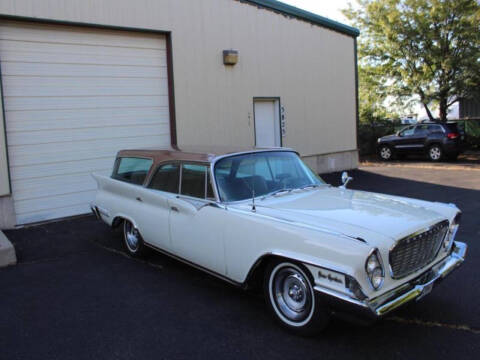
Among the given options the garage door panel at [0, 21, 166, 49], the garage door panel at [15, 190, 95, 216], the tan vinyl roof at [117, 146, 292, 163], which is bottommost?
the garage door panel at [15, 190, 95, 216]

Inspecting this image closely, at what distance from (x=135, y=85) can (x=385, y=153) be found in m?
13.4

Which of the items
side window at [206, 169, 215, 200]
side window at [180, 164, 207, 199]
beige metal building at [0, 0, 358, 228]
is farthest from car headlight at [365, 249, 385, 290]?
beige metal building at [0, 0, 358, 228]

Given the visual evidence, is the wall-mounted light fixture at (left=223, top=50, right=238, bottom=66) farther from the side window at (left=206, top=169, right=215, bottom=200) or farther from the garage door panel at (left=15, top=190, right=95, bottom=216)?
the side window at (left=206, top=169, right=215, bottom=200)

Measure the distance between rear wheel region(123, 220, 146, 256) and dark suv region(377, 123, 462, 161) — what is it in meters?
14.9

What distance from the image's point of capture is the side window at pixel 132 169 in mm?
5486

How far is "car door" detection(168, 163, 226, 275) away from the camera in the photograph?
13.6 ft

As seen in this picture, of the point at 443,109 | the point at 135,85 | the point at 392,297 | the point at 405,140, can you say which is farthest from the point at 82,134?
the point at 443,109

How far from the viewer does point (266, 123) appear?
11.5 metres

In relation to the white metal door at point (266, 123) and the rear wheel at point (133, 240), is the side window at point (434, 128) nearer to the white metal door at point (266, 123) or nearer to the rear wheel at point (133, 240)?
the white metal door at point (266, 123)

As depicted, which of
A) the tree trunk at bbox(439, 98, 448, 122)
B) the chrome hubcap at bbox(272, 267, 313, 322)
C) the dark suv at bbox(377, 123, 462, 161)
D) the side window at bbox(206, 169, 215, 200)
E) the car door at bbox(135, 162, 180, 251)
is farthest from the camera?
the tree trunk at bbox(439, 98, 448, 122)

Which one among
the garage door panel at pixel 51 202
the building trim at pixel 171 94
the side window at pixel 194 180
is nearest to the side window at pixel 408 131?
the building trim at pixel 171 94

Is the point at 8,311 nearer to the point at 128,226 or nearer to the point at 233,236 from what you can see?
the point at 128,226

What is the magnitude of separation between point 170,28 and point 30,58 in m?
2.93

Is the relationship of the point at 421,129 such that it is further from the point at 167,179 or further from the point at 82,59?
the point at 167,179
